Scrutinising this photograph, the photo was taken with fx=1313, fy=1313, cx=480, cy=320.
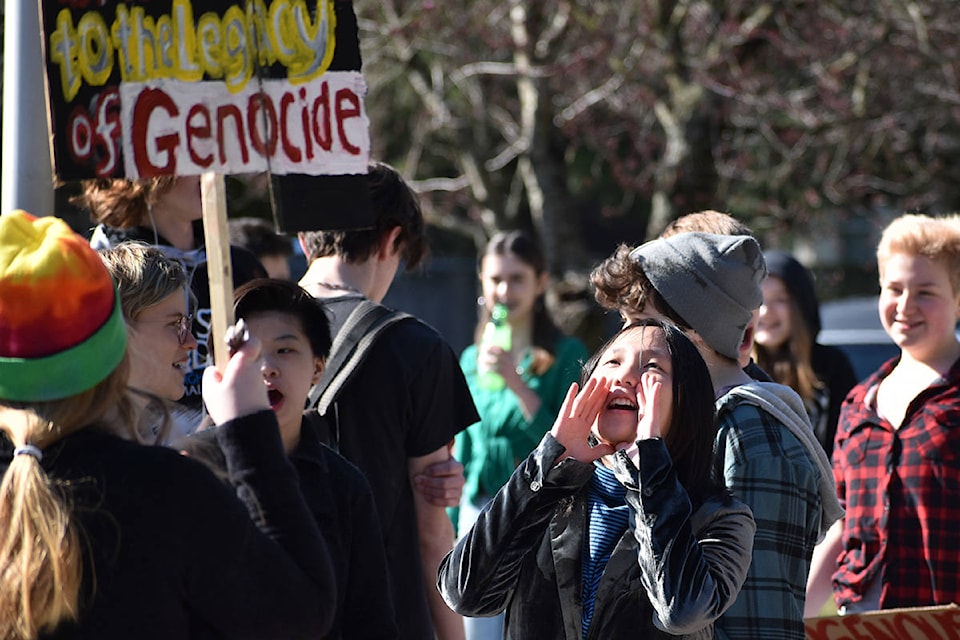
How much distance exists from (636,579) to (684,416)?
1.14 ft

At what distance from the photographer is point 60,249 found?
2.08 meters

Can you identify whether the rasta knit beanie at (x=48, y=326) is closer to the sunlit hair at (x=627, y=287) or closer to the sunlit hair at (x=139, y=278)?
the sunlit hair at (x=139, y=278)

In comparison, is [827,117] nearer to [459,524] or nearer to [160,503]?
[459,524]

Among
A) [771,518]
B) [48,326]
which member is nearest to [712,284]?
[771,518]

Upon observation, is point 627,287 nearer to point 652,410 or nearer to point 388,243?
point 652,410

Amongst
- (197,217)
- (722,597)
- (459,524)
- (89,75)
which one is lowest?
(459,524)

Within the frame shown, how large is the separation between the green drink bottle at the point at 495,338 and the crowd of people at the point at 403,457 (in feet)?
5.58

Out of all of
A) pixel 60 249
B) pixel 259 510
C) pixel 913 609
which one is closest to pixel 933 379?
pixel 913 609

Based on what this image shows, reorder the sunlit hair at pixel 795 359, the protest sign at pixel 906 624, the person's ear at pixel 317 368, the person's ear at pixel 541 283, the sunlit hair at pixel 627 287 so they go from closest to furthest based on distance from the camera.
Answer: the person's ear at pixel 317 368 → the sunlit hair at pixel 627 287 → the protest sign at pixel 906 624 → the sunlit hair at pixel 795 359 → the person's ear at pixel 541 283

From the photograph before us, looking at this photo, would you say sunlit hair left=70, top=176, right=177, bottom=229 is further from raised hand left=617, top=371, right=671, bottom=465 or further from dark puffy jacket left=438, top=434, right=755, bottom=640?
raised hand left=617, top=371, right=671, bottom=465

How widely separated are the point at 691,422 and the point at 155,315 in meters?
1.28

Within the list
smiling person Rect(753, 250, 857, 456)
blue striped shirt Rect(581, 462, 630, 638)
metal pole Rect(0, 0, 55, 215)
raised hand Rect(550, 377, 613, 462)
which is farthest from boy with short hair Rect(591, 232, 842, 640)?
smiling person Rect(753, 250, 857, 456)

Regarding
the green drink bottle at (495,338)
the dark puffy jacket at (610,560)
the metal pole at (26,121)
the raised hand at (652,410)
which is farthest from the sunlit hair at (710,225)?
the green drink bottle at (495,338)

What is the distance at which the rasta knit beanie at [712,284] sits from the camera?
3.15 metres
